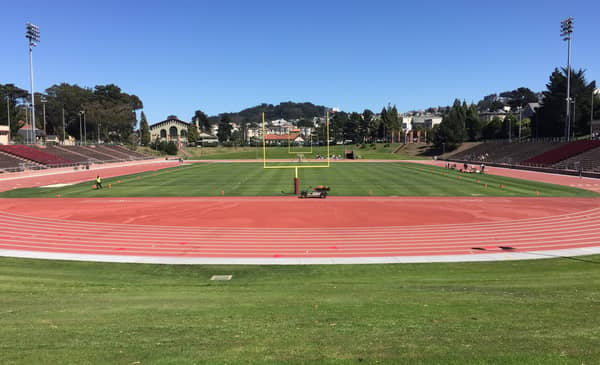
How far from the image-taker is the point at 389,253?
1550cm

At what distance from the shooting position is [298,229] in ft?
63.9

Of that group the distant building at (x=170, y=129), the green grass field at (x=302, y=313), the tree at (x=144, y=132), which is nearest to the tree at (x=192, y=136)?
the distant building at (x=170, y=129)

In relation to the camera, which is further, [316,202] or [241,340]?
→ [316,202]

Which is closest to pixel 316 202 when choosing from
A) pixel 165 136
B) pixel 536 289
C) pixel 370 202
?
pixel 370 202

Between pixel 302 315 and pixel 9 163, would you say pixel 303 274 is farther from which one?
pixel 9 163

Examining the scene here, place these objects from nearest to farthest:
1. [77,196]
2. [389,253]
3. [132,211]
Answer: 1. [389,253]
2. [132,211]
3. [77,196]

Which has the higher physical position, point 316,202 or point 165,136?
point 165,136

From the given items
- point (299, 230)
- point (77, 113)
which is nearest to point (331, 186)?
point (299, 230)

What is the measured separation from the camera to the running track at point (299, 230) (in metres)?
15.3

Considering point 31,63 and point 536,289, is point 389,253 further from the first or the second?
point 31,63

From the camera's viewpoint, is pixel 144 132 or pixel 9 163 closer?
pixel 9 163

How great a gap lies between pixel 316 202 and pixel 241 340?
21746mm

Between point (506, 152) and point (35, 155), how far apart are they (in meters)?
81.3

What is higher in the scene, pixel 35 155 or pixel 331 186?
pixel 35 155
